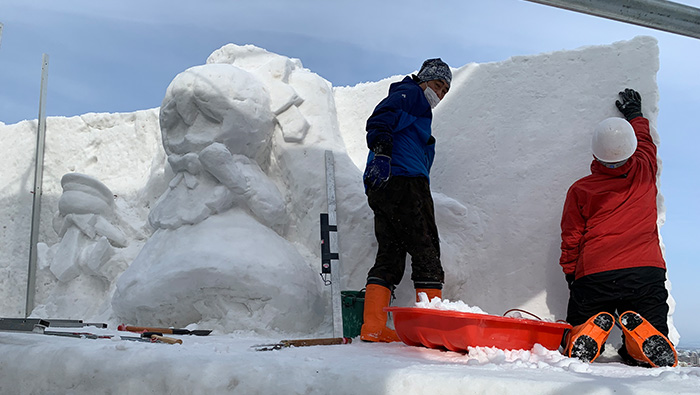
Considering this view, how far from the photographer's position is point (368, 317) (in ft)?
10.9

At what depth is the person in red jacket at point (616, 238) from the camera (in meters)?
2.99

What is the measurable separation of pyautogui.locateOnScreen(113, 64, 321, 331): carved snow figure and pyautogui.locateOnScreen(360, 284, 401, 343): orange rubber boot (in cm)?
58

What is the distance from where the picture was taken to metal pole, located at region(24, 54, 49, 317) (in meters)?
5.40

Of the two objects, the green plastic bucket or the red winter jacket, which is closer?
the red winter jacket

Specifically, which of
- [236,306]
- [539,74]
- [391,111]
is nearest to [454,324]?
[391,111]

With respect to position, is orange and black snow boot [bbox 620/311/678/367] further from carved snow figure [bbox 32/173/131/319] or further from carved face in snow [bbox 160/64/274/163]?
carved snow figure [bbox 32/173/131/319]

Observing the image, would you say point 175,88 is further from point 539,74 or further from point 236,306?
point 539,74

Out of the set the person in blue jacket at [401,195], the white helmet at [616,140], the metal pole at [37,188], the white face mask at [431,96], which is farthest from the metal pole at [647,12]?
the metal pole at [37,188]

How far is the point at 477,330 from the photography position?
264 centimetres

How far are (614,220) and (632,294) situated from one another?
371mm

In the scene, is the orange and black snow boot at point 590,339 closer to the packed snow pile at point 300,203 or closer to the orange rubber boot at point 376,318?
the packed snow pile at point 300,203

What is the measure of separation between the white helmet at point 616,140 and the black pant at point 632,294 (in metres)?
0.56

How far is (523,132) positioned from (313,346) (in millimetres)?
2062

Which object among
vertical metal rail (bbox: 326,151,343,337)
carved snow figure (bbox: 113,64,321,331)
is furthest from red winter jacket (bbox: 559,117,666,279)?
carved snow figure (bbox: 113,64,321,331)
